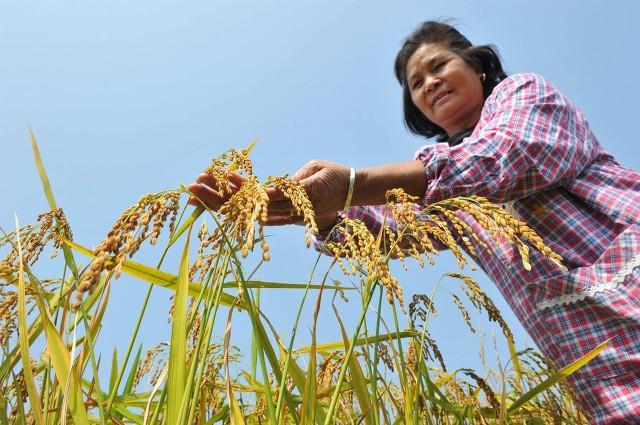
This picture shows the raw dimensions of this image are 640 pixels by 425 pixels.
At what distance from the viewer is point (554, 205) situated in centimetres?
200

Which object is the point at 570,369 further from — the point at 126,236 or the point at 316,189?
the point at 126,236

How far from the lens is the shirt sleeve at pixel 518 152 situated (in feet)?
5.60

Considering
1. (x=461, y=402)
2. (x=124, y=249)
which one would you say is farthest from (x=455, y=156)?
(x=124, y=249)

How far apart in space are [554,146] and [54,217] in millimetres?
1624

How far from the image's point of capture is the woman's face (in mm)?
2750

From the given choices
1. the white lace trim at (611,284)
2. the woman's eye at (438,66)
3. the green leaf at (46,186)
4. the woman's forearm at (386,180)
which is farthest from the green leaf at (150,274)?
the woman's eye at (438,66)

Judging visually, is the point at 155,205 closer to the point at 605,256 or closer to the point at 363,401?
the point at 363,401

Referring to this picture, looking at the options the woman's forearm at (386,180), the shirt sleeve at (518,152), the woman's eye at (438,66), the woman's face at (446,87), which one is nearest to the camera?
the woman's forearm at (386,180)

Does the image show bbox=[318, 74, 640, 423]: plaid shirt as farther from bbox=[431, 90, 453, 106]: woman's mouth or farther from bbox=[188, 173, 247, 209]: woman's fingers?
bbox=[188, 173, 247, 209]: woman's fingers

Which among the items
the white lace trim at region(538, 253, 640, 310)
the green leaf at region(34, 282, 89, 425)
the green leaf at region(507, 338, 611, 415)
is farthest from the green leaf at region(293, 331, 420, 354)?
the white lace trim at region(538, 253, 640, 310)

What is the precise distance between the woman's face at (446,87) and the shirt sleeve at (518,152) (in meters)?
0.62

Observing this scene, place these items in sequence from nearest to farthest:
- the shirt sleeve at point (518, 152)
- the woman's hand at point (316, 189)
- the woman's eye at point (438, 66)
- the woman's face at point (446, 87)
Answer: the woman's hand at point (316, 189) → the shirt sleeve at point (518, 152) → the woman's face at point (446, 87) → the woman's eye at point (438, 66)

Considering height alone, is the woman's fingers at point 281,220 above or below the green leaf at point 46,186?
above

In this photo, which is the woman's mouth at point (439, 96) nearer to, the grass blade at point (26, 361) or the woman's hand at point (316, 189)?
the woman's hand at point (316, 189)
